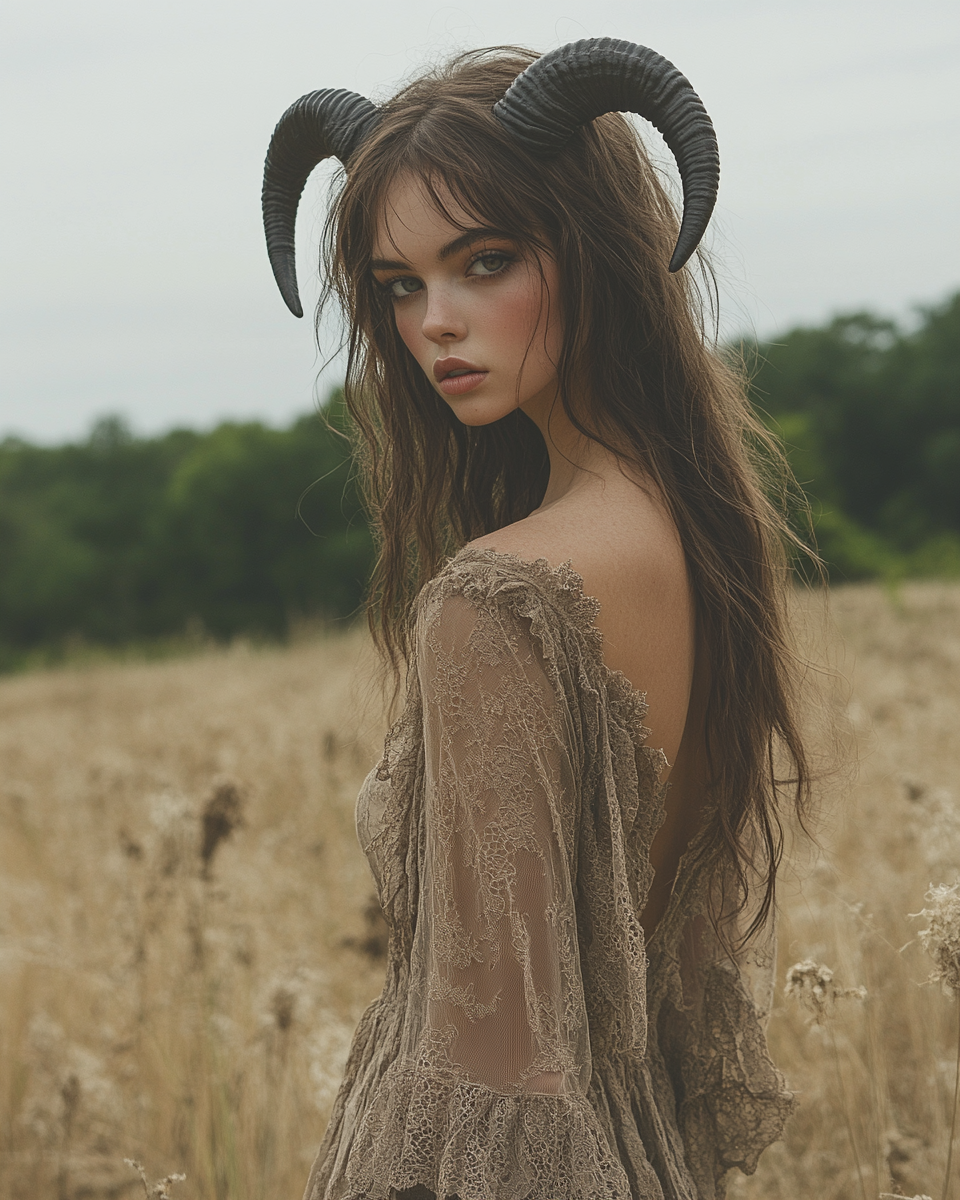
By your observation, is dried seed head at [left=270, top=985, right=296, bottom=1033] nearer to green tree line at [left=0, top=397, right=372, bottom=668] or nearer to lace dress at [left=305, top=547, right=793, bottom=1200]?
lace dress at [left=305, top=547, right=793, bottom=1200]

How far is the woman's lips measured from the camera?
1.46m

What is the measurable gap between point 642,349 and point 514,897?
797mm

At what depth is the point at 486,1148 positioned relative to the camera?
119 cm

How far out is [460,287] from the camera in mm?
1438

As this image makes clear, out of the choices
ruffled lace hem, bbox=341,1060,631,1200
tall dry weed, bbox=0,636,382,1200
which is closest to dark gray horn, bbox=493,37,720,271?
ruffled lace hem, bbox=341,1060,631,1200

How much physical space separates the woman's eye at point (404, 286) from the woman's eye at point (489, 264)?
0.34ft

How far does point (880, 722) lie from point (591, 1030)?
472 cm

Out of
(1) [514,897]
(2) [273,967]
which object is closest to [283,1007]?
(2) [273,967]

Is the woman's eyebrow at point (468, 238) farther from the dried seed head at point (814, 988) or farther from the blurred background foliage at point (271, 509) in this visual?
the blurred background foliage at point (271, 509)

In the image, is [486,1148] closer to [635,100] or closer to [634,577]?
[634,577]

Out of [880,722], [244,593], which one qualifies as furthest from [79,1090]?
[244,593]

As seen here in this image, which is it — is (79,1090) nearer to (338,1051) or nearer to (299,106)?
(338,1051)

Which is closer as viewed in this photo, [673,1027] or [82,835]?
[673,1027]

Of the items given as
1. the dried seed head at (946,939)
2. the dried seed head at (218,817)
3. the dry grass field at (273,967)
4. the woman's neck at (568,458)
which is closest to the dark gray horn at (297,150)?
the woman's neck at (568,458)
